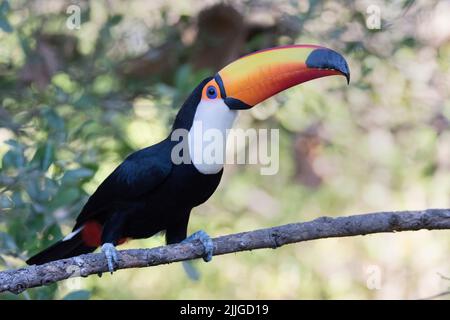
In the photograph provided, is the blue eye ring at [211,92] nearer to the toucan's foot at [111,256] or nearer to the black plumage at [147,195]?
the black plumage at [147,195]

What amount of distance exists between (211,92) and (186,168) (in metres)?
0.43

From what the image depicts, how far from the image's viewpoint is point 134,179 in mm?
3939

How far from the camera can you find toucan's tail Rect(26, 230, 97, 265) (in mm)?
4016

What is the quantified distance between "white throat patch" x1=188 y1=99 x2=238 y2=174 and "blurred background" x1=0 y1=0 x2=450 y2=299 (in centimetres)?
88

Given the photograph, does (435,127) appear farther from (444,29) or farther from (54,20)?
(54,20)

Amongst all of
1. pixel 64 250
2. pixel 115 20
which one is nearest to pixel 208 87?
pixel 64 250

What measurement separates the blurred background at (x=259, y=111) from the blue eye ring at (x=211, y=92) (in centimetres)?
92

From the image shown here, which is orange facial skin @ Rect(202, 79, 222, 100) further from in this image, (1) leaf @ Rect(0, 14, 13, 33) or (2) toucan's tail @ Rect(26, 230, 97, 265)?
(1) leaf @ Rect(0, 14, 13, 33)

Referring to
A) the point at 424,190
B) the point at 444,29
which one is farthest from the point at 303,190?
the point at 444,29

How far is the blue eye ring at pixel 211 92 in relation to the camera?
4.07 metres

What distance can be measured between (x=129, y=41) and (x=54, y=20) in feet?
2.22

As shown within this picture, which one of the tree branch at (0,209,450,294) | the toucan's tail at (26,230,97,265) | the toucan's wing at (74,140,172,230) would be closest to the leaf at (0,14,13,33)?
the toucan's wing at (74,140,172,230)

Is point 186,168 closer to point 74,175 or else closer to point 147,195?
point 147,195

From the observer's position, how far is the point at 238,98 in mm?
4070
